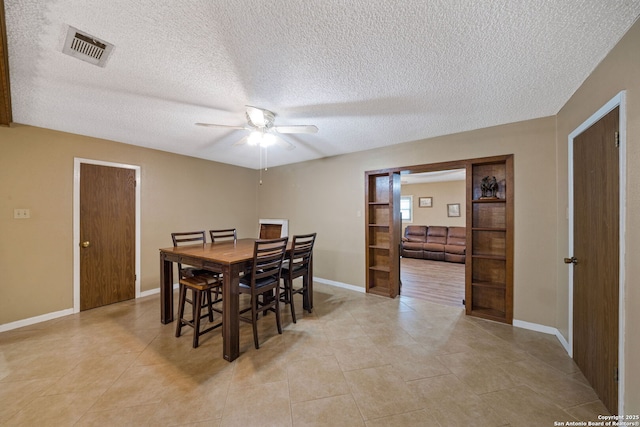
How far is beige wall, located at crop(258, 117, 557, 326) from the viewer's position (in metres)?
2.52

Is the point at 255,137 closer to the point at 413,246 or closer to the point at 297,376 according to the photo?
the point at 297,376

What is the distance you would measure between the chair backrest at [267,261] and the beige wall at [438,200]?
6.62 m

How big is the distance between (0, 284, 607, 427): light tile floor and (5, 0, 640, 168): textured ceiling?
7.62 ft

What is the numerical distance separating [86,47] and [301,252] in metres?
2.39

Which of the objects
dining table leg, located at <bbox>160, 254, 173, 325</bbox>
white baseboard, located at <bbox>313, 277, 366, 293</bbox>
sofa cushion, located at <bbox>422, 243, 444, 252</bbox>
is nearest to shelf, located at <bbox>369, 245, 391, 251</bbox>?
white baseboard, located at <bbox>313, 277, 366, 293</bbox>

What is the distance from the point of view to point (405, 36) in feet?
4.55

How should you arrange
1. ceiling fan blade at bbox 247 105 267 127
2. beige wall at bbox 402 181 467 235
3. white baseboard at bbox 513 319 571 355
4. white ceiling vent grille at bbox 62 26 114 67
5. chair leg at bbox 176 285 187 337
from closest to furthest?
white ceiling vent grille at bbox 62 26 114 67 < ceiling fan blade at bbox 247 105 267 127 < white baseboard at bbox 513 319 571 355 < chair leg at bbox 176 285 187 337 < beige wall at bbox 402 181 467 235

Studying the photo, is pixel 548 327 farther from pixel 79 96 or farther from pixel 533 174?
pixel 79 96

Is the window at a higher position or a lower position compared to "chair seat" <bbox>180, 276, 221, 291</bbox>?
higher

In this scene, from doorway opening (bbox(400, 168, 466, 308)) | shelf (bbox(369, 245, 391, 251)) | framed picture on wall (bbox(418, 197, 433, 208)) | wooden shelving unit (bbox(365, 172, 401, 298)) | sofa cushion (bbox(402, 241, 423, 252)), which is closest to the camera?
wooden shelving unit (bbox(365, 172, 401, 298))

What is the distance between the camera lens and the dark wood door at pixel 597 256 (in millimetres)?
1462

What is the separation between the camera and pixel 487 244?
2.98 metres

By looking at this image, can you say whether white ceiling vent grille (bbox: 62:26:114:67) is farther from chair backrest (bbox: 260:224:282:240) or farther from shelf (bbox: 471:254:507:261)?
shelf (bbox: 471:254:507:261)

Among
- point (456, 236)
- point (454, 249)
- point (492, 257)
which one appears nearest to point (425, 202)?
point (456, 236)
